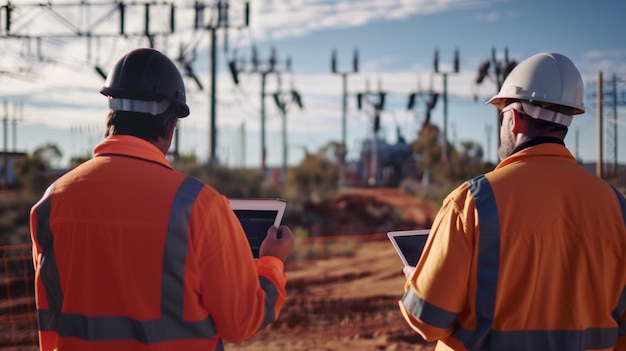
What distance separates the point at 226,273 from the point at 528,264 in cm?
116

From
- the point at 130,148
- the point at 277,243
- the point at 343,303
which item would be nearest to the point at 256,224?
the point at 277,243

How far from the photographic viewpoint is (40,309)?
2.48 metres

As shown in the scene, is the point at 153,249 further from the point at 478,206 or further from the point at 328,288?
the point at 328,288

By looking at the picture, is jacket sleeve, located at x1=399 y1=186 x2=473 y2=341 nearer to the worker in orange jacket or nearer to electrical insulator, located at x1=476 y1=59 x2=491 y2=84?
the worker in orange jacket

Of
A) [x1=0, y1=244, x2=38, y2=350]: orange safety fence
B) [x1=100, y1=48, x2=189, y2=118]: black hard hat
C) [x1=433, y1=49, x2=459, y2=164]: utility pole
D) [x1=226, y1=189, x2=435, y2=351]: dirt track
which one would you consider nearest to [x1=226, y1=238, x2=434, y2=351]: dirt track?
[x1=226, y1=189, x2=435, y2=351]: dirt track

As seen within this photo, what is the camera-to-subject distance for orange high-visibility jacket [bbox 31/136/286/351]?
89.1 inches

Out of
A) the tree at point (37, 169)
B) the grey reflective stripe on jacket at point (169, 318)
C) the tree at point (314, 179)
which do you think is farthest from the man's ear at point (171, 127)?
the tree at point (314, 179)

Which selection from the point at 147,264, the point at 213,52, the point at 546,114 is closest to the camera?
the point at 147,264

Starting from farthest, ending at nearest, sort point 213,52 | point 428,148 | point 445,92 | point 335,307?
1. point 428,148
2. point 445,92
3. point 213,52
4. point 335,307

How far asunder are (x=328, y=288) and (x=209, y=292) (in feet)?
43.0

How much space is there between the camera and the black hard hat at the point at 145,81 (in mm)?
2508

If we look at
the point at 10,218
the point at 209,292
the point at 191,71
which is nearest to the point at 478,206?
the point at 209,292

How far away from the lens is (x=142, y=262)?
226 cm

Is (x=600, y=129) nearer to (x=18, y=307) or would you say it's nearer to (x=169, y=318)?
(x=18, y=307)
